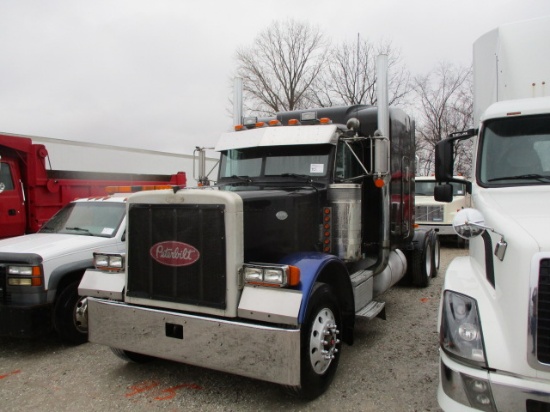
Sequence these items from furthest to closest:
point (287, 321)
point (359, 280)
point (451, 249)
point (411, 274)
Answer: point (451, 249) → point (411, 274) → point (359, 280) → point (287, 321)

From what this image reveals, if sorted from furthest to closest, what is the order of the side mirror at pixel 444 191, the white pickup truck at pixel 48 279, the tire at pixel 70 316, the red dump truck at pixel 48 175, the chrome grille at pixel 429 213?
the chrome grille at pixel 429 213
the red dump truck at pixel 48 175
the tire at pixel 70 316
the white pickup truck at pixel 48 279
the side mirror at pixel 444 191

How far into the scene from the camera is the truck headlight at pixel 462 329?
8.32ft

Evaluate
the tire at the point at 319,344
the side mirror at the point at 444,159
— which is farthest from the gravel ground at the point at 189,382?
the side mirror at the point at 444,159

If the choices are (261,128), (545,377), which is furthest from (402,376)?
(261,128)

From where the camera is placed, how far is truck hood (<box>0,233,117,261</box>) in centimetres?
493

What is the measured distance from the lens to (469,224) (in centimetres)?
302

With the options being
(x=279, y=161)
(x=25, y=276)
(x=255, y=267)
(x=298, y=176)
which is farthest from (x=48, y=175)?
(x=255, y=267)

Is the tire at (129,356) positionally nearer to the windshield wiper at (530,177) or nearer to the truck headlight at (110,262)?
the truck headlight at (110,262)

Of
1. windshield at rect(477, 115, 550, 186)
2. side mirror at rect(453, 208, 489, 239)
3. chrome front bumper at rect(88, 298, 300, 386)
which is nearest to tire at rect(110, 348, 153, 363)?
chrome front bumper at rect(88, 298, 300, 386)

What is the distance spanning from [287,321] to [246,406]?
38.2 inches

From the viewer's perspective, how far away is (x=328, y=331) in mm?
3793

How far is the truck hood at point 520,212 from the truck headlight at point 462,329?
1.69ft

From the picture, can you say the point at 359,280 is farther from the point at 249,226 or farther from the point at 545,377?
the point at 545,377

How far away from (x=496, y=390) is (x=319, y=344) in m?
1.53
